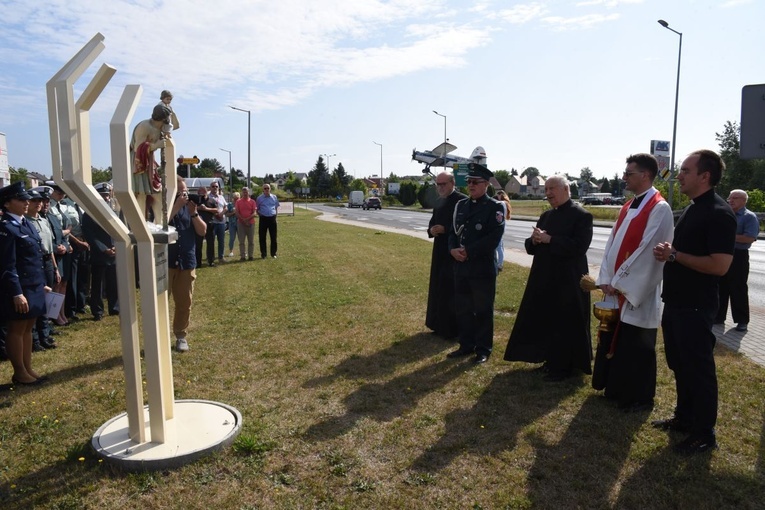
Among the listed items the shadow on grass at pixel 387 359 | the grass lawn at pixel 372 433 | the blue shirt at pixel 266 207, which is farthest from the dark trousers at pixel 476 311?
the blue shirt at pixel 266 207

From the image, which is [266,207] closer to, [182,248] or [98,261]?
[98,261]

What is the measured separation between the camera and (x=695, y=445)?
3.89 metres

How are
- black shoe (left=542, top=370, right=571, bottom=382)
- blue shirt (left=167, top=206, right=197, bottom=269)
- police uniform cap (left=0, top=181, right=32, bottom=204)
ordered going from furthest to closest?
blue shirt (left=167, top=206, right=197, bottom=269), black shoe (left=542, top=370, right=571, bottom=382), police uniform cap (left=0, top=181, right=32, bottom=204)

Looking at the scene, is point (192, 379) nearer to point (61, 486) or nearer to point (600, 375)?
point (61, 486)

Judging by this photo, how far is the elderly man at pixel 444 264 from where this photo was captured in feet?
22.3

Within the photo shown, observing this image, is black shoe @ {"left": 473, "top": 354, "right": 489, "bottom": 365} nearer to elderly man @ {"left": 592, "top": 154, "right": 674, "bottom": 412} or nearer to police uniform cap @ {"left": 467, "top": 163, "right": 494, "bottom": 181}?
elderly man @ {"left": 592, "top": 154, "right": 674, "bottom": 412}

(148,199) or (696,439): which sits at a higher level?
(148,199)

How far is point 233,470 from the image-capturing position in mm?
3680

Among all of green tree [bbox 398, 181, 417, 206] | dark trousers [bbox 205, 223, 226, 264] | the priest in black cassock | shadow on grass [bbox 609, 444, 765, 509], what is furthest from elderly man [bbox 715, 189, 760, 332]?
green tree [bbox 398, 181, 417, 206]

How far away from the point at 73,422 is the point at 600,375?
429 centimetres

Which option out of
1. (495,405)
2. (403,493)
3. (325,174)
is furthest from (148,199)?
(325,174)

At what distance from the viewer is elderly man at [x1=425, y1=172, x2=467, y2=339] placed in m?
6.80

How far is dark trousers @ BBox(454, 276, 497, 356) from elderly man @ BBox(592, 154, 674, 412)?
4.72ft

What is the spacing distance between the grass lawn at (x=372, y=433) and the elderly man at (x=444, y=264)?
380 millimetres
